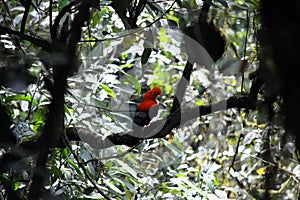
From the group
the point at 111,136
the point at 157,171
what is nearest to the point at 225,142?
the point at 157,171

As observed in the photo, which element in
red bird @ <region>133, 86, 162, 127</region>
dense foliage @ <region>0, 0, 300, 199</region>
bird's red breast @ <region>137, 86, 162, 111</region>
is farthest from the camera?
bird's red breast @ <region>137, 86, 162, 111</region>

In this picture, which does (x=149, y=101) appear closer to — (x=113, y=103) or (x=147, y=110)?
(x=147, y=110)

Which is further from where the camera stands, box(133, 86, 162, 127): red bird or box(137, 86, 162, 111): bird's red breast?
box(137, 86, 162, 111): bird's red breast

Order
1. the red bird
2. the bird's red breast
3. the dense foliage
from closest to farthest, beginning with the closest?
the dense foliage < the red bird < the bird's red breast

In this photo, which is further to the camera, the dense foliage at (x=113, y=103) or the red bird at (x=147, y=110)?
the red bird at (x=147, y=110)

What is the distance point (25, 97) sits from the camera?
167 centimetres

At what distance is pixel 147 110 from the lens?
2797 millimetres

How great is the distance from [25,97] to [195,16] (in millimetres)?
633

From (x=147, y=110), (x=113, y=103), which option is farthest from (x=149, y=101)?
(x=113, y=103)

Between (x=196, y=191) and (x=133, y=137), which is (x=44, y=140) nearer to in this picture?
(x=133, y=137)

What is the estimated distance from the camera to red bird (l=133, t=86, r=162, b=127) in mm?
2633

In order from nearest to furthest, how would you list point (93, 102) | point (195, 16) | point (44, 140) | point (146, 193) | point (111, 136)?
point (44, 140)
point (111, 136)
point (195, 16)
point (93, 102)
point (146, 193)

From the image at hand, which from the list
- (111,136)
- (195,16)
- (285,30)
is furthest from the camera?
(195,16)

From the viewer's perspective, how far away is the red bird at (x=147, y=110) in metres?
2.63
